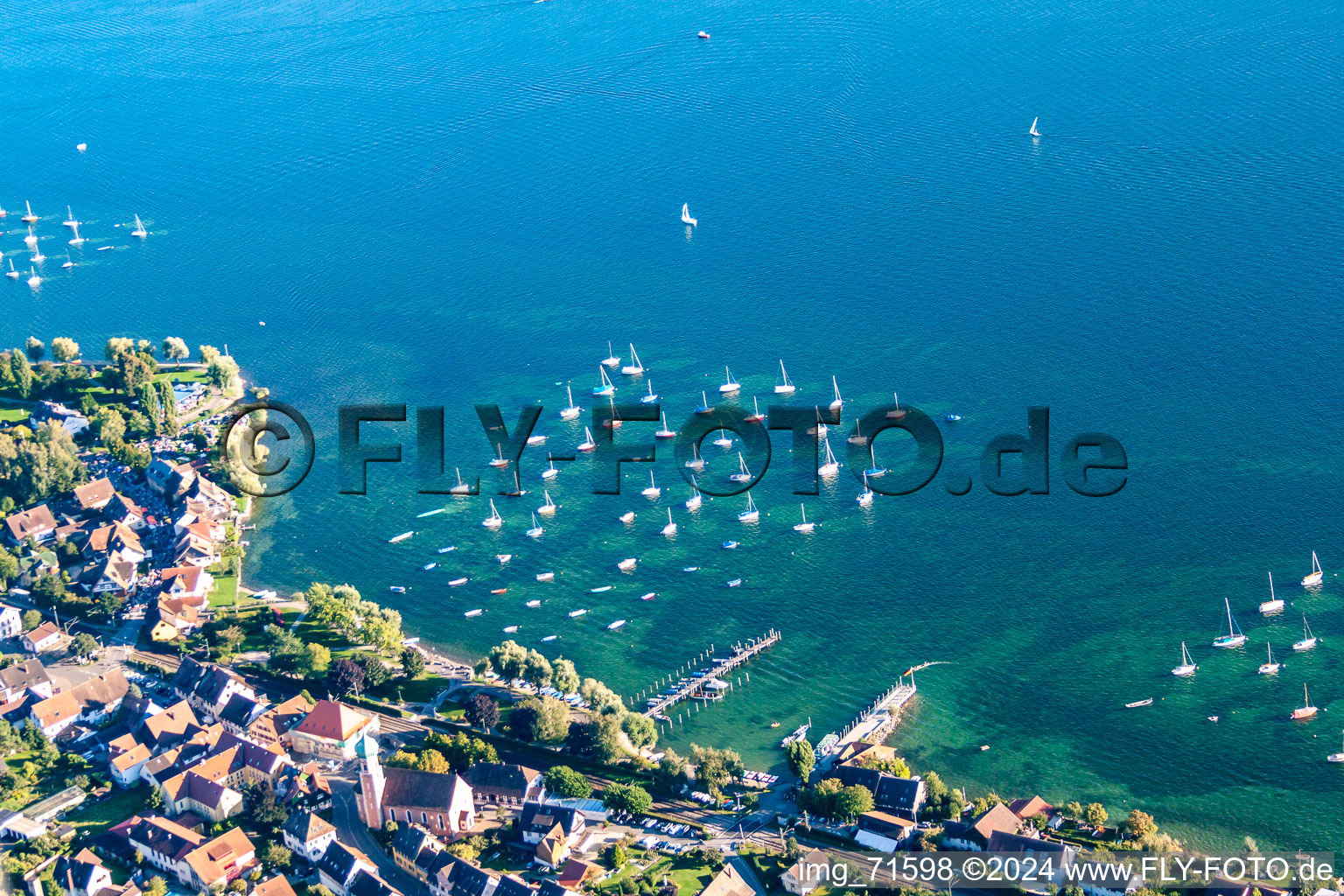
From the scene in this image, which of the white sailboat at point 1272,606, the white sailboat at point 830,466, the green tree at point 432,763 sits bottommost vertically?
the green tree at point 432,763

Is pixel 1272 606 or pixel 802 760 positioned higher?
pixel 1272 606

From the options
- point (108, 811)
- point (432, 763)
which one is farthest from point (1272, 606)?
point (108, 811)

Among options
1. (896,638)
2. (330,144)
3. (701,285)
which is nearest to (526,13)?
(330,144)

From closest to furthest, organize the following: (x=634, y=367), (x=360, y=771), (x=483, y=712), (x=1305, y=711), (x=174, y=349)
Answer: (x=360, y=771) → (x=1305, y=711) → (x=483, y=712) → (x=634, y=367) → (x=174, y=349)

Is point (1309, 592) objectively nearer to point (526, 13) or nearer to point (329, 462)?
point (329, 462)

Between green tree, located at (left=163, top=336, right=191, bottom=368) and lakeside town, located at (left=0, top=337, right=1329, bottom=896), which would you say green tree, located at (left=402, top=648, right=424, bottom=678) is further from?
green tree, located at (left=163, top=336, right=191, bottom=368)

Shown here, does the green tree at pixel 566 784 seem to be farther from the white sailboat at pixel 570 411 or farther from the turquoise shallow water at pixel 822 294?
the white sailboat at pixel 570 411

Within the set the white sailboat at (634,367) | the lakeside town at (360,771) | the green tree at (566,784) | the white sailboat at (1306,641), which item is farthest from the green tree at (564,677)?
the white sailboat at (1306,641)

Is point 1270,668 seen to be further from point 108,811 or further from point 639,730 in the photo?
point 108,811
